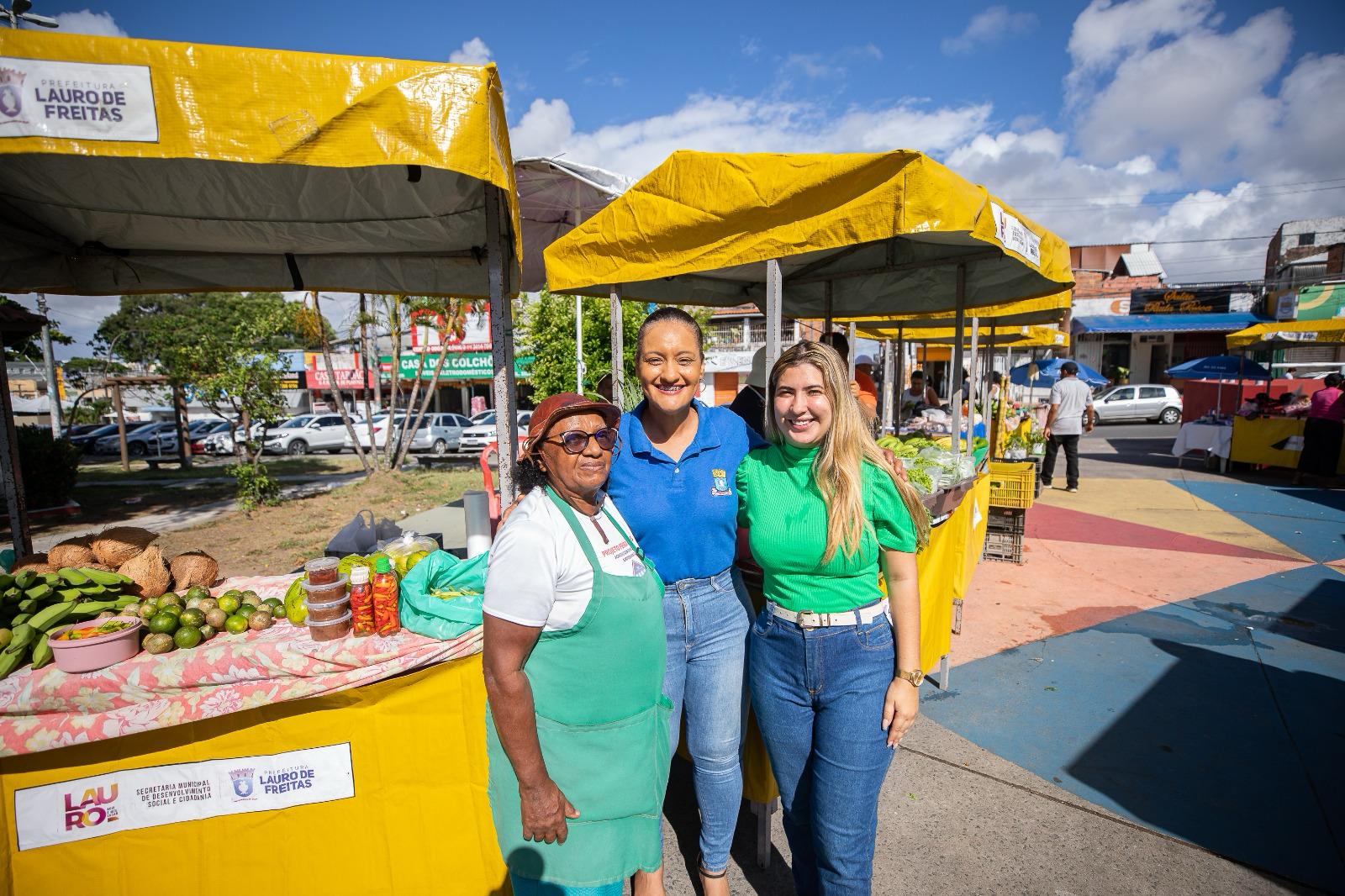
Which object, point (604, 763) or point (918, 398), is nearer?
point (604, 763)

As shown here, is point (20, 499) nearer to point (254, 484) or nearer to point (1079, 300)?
point (254, 484)

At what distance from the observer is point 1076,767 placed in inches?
128

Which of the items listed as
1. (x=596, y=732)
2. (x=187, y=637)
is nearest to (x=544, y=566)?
(x=596, y=732)

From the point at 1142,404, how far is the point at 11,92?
29783 millimetres

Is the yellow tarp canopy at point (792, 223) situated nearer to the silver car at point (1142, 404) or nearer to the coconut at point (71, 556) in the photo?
the coconut at point (71, 556)

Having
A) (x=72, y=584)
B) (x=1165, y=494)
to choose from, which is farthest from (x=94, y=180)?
(x=1165, y=494)

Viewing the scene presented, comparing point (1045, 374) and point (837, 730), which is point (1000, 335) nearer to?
point (837, 730)

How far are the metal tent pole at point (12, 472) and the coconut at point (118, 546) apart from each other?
0.48 meters

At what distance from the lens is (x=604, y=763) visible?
1778mm

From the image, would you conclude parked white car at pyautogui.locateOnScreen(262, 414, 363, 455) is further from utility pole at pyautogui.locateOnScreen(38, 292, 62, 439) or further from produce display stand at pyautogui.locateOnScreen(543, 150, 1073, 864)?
produce display stand at pyautogui.locateOnScreen(543, 150, 1073, 864)

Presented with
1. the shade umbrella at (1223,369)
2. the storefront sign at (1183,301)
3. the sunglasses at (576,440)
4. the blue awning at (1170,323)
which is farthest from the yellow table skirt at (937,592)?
the storefront sign at (1183,301)

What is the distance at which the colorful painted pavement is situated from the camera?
2916 millimetres

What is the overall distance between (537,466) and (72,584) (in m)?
2.22

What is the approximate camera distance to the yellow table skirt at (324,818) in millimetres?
2105
